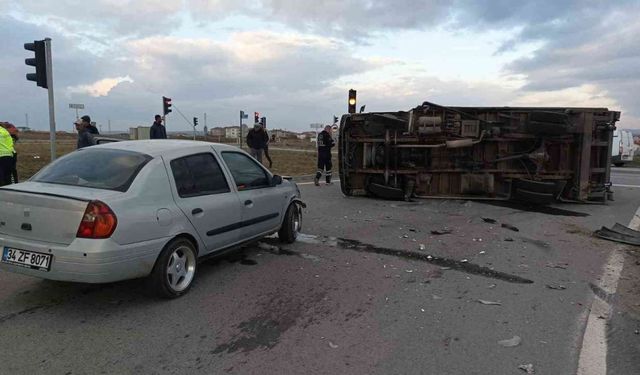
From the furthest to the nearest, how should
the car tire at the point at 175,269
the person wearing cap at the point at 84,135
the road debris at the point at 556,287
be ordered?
the person wearing cap at the point at 84,135 < the road debris at the point at 556,287 < the car tire at the point at 175,269

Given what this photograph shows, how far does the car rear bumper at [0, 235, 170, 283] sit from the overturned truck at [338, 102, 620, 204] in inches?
309

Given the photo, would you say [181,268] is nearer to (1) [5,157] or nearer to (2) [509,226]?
(2) [509,226]

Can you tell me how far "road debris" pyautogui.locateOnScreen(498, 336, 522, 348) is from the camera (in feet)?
12.0

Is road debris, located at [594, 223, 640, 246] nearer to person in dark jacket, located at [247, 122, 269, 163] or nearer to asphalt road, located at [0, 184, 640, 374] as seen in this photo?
asphalt road, located at [0, 184, 640, 374]

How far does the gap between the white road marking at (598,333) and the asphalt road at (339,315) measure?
0.06 m

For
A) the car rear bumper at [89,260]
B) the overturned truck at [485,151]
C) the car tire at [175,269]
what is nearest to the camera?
the car rear bumper at [89,260]

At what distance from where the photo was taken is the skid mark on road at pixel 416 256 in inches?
215

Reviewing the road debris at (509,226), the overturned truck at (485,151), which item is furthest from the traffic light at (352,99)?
the road debris at (509,226)

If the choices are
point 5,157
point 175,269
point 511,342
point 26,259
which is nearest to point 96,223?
point 26,259

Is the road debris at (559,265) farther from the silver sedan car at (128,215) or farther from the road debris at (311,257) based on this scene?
the silver sedan car at (128,215)

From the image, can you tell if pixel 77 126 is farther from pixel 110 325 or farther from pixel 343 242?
pixel 110 325

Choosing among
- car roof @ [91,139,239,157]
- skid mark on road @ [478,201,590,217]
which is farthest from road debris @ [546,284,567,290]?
skid mark on road @ [478,201,590,217]

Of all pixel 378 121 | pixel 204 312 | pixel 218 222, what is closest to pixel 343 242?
pixel 218 222

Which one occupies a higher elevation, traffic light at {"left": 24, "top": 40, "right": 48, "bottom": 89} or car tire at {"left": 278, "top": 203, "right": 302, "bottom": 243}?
traffic light at {"left": 24, "top": 40, "right": 48, "bottom": 89}
